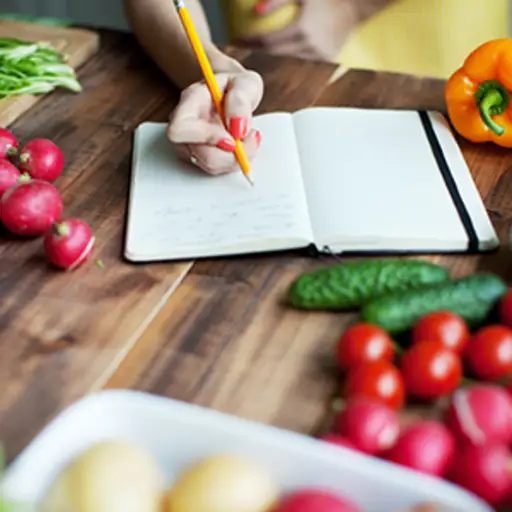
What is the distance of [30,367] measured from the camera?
84 centimetres

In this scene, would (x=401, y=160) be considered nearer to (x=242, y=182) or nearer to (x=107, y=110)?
(x=242, y=182)

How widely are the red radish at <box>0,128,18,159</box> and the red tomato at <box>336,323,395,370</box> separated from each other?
620mm

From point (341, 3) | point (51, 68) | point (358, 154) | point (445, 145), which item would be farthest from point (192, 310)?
point (341, 3)

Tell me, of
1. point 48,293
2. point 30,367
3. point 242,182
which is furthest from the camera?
point 242,182

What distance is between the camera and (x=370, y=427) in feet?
2.21

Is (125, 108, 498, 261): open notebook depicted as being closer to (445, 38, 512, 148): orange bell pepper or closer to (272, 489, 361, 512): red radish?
(445, 38, 512, 148): orange bell pepper

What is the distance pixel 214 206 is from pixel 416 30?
3.06 ft

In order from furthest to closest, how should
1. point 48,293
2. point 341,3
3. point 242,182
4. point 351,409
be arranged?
1. point 341,3
2. point 242,182
3. point 48,293
4. point 351,409

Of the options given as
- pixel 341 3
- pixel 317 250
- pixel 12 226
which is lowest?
pixel 341 3

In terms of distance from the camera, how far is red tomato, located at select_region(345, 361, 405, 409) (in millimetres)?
734

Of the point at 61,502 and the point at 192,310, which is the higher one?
the point at 61,502

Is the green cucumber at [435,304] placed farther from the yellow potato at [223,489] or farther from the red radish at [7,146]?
the red radish at [7,146]

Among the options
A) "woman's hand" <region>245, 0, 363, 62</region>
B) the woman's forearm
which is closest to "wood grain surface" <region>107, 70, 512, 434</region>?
the woman's forearm

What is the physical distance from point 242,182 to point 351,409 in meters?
0.48
